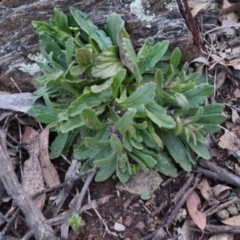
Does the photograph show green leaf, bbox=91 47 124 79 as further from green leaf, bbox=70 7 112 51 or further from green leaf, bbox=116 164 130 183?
green leaf, bbox=116 164 130 183

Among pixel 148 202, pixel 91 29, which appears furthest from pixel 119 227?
pixel 91 29

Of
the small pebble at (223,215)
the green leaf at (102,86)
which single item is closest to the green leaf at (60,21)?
the green leaf at (102,86)

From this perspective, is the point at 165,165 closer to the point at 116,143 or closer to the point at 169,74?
the point at 116,143

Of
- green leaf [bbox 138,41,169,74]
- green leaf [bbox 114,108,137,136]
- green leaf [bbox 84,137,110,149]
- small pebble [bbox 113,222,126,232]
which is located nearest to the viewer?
green leaf [bbox 114,108,137,136]

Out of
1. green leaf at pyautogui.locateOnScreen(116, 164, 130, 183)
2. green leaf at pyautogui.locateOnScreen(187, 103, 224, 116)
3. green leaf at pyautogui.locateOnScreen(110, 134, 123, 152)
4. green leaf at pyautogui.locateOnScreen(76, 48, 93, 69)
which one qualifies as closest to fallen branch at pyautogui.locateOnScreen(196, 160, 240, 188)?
green leaf at pyautogui.locateOnScreen(187, 103, 224, 116)

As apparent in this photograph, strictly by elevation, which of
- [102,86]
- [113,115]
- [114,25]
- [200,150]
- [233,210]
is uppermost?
[114,25]

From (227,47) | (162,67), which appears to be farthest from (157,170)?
(227,47)
